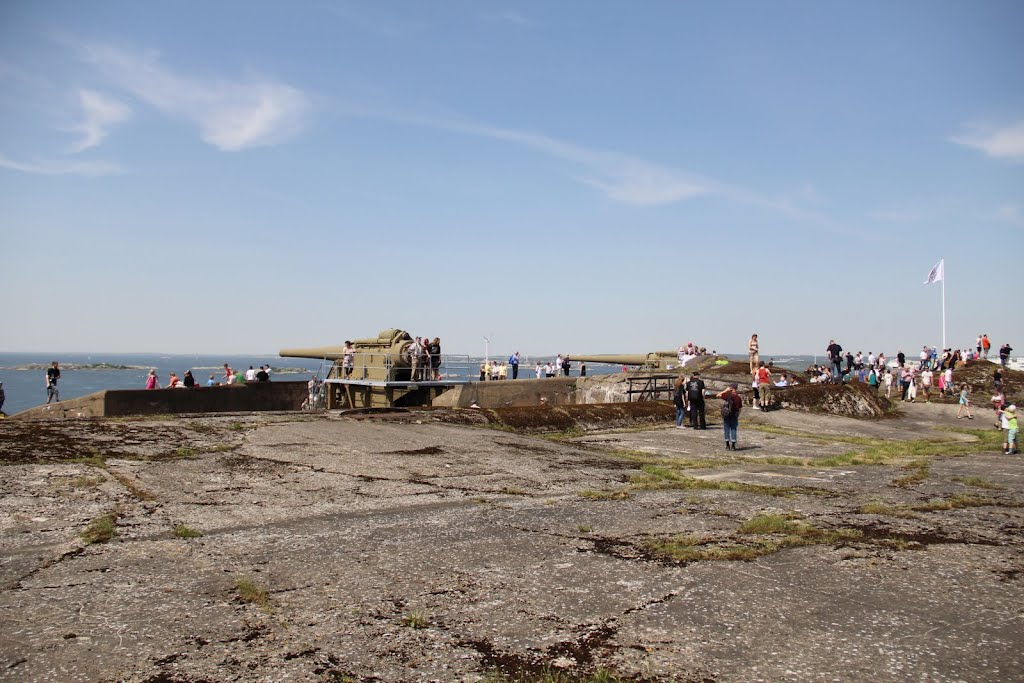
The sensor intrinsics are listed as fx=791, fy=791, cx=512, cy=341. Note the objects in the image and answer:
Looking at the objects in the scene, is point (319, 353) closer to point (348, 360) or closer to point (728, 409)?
point (348, 360)

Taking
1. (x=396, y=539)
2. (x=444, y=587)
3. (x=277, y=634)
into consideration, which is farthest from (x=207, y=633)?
(x=396, y=539)

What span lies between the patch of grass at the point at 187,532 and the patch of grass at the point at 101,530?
540 mm

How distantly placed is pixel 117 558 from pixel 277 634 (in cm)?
238

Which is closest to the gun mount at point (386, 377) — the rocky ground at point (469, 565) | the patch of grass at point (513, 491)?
the rocky ground at point (469, 565)

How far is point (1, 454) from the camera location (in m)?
9.63

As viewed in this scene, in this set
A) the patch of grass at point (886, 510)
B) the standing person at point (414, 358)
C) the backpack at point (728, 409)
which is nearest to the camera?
the patch of grass at point (886, 510)

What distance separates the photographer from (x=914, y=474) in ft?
41.9

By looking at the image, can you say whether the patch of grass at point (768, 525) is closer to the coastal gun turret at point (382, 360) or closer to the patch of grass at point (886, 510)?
A: the patch of grass at point (886, 510)

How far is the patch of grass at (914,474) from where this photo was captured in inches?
462

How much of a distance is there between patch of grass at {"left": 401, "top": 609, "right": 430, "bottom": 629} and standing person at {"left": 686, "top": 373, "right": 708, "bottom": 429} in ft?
44.5

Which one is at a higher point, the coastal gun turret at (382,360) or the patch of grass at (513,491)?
the coastal gun turret at (382,360)

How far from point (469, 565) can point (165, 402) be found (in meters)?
18.6

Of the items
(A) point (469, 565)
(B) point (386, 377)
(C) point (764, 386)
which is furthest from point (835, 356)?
(A) point (469, 565)

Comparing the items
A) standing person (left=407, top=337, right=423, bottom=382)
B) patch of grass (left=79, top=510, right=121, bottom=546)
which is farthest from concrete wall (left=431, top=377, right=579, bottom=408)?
patch of grass (left=79, top=510, right=121, bottom=546)
